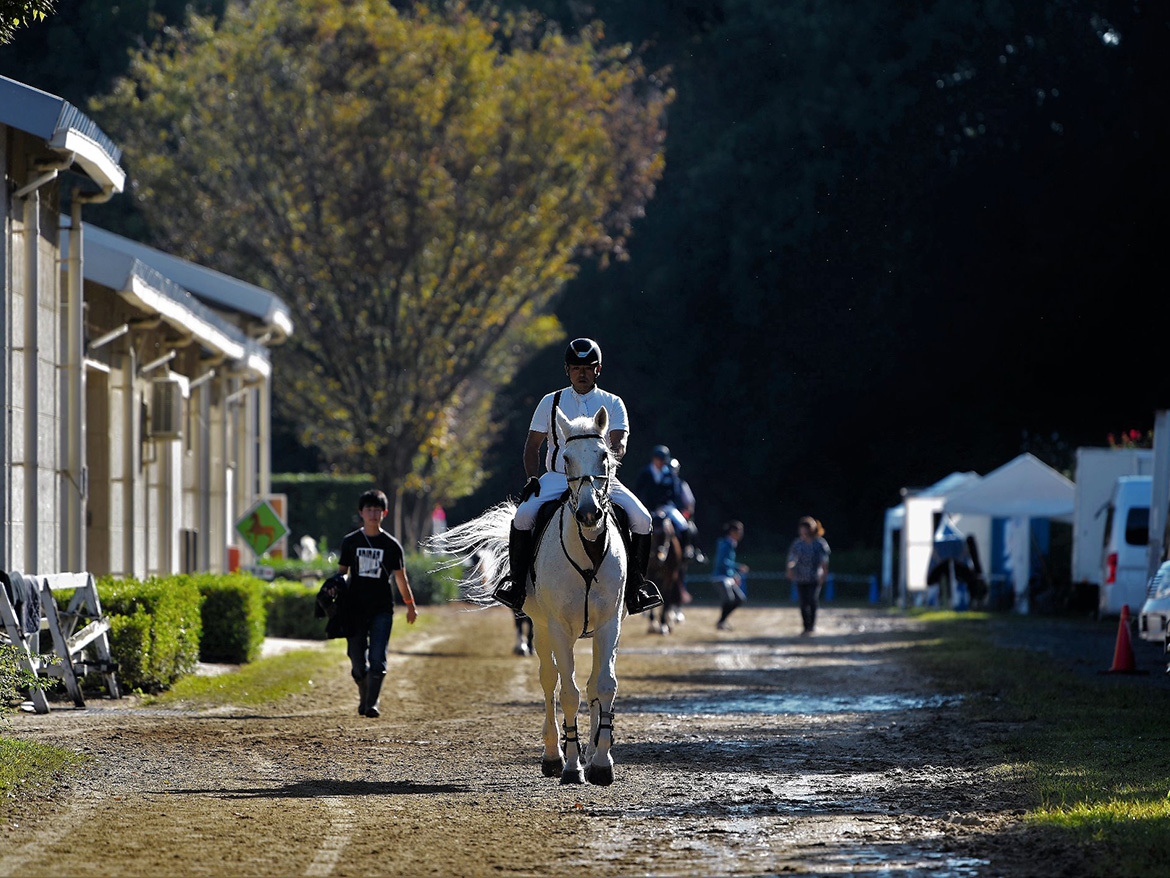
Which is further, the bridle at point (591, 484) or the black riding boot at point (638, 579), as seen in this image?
the black riding boot at point (638, 579)

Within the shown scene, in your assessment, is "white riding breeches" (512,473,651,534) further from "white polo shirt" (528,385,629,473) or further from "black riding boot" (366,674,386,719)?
"black riding boot" (366,674,386,719)

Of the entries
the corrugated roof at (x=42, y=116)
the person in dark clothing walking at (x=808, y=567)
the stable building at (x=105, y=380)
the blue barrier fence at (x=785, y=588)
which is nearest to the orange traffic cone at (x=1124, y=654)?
the person in dark clothing walking at (x=808, y=567)

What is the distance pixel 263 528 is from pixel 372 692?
34.7 feet

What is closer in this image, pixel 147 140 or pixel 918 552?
pixel 147 140

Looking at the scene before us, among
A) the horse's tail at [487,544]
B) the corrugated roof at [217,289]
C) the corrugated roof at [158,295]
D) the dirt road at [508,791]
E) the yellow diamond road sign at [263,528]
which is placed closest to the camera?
the dirt road at [508,791]

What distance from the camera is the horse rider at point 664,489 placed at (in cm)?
2538

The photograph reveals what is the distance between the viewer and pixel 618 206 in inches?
1513

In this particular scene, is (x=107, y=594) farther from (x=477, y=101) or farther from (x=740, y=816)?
(x=477, y=101)

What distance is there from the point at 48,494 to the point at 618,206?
76.1ft

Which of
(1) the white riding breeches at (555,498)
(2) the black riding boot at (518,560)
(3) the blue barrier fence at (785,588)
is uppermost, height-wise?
(1) the white riding breeches at (555,498)

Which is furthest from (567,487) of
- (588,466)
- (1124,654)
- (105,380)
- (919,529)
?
(919,529)

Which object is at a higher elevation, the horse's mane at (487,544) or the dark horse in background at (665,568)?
the horse's mane at (487,544)

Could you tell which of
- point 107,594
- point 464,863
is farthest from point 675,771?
point 107,594

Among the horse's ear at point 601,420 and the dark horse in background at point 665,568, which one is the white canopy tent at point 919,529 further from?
the horse's ear at point 601,420
